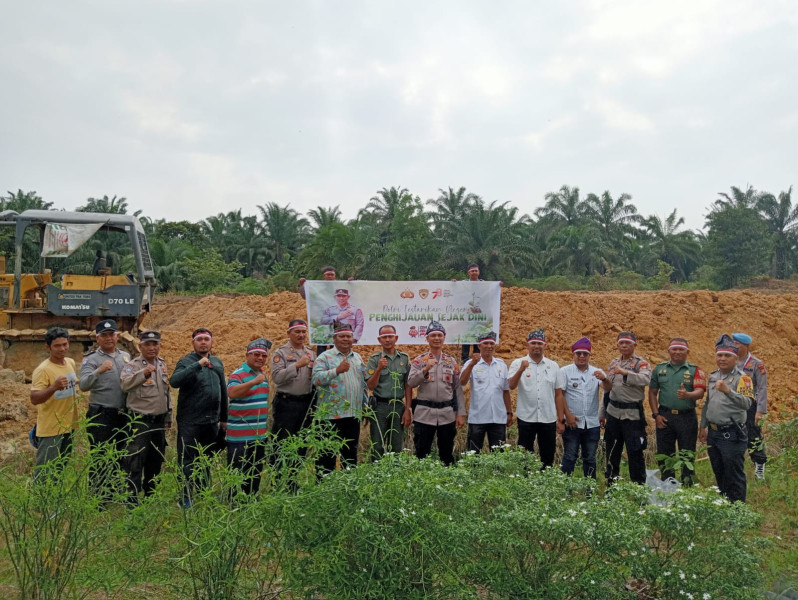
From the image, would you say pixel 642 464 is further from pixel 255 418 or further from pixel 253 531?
pixel 253 531

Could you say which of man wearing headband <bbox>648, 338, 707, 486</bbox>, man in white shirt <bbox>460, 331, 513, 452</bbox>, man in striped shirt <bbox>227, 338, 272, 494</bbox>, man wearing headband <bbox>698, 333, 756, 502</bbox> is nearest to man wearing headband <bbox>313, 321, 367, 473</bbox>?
man in striped shirt <bbox>227, 338, 272, 494</bbox>

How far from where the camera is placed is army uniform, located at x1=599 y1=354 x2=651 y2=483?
209 inches

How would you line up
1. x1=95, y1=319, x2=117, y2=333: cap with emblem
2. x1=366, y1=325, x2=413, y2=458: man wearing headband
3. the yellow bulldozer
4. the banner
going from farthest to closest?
the yellow bulldozer, the banner, x1=366, y1=325, x2=413, y2=458: man wearing headband, x1=95, y1=319, x2=117, y2=333: cap with emblem

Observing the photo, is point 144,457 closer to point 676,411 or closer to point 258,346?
point 258,346

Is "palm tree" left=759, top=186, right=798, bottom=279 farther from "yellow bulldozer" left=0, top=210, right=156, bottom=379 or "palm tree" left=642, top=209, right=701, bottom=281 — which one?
"yellow bulldozer" left=0, top=210, right=156, bottom=379

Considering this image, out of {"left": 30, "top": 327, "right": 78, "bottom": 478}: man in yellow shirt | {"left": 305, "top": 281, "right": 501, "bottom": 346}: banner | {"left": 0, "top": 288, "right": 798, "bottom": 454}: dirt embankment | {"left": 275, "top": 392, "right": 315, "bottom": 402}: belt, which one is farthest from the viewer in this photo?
{"left": 0, "top": 288, "right": 798, "bottom": 454}: dirt embankment

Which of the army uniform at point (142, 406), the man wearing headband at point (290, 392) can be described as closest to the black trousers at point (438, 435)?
the man wearing headband at point (290, 392)

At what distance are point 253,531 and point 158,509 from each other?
1.81ft

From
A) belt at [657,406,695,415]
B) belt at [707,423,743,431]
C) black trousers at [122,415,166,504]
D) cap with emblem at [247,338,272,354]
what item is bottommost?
black trousers at [122,415,166,504]

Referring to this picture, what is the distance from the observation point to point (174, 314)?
60.9ft

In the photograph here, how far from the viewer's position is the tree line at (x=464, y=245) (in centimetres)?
2742

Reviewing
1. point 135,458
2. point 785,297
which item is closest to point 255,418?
point 135,458

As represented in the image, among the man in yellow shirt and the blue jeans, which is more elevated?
the man in yellow shirt

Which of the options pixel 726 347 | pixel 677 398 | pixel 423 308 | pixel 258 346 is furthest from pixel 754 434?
pixel 258 346
